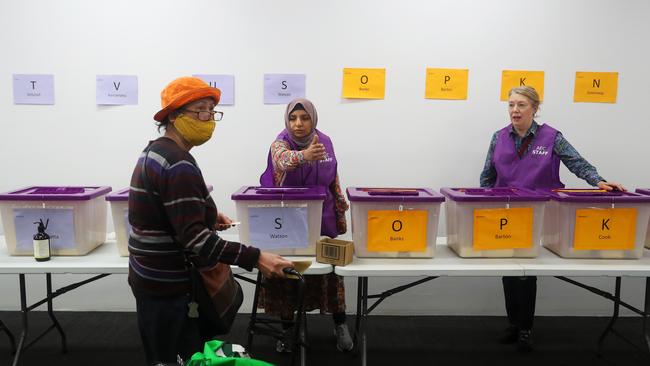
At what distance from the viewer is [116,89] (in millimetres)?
2906

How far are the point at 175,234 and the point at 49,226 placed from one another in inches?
35.9

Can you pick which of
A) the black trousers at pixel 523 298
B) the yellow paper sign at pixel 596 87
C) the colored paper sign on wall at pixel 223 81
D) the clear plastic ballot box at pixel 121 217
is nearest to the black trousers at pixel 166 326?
the clear plastic ballot box at pixel 121 217

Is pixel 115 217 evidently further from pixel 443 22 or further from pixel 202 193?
pixel 443 22

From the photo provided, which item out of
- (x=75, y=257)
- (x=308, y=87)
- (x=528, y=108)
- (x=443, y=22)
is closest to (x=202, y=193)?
(x=75, y=257)

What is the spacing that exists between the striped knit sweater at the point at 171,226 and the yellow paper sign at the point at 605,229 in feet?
4.55

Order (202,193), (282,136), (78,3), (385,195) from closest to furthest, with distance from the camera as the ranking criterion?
(202,193) < (385,195) < (282,136) < (78,3)

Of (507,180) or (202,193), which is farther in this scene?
(507,180)

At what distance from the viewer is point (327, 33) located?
288 cm

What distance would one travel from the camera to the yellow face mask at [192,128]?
1.50 metres

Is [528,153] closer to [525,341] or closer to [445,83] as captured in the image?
[445,83]

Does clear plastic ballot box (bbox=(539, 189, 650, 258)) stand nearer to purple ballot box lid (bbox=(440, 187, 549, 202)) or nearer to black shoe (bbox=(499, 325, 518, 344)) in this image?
purple ballot box lid (bbox=(440, 187, 549, 202))

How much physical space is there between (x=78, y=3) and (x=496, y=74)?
2534 millimetres

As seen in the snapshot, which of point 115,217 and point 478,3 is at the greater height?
point 478,3

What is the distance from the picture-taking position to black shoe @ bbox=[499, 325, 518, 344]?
2811 millimetres
